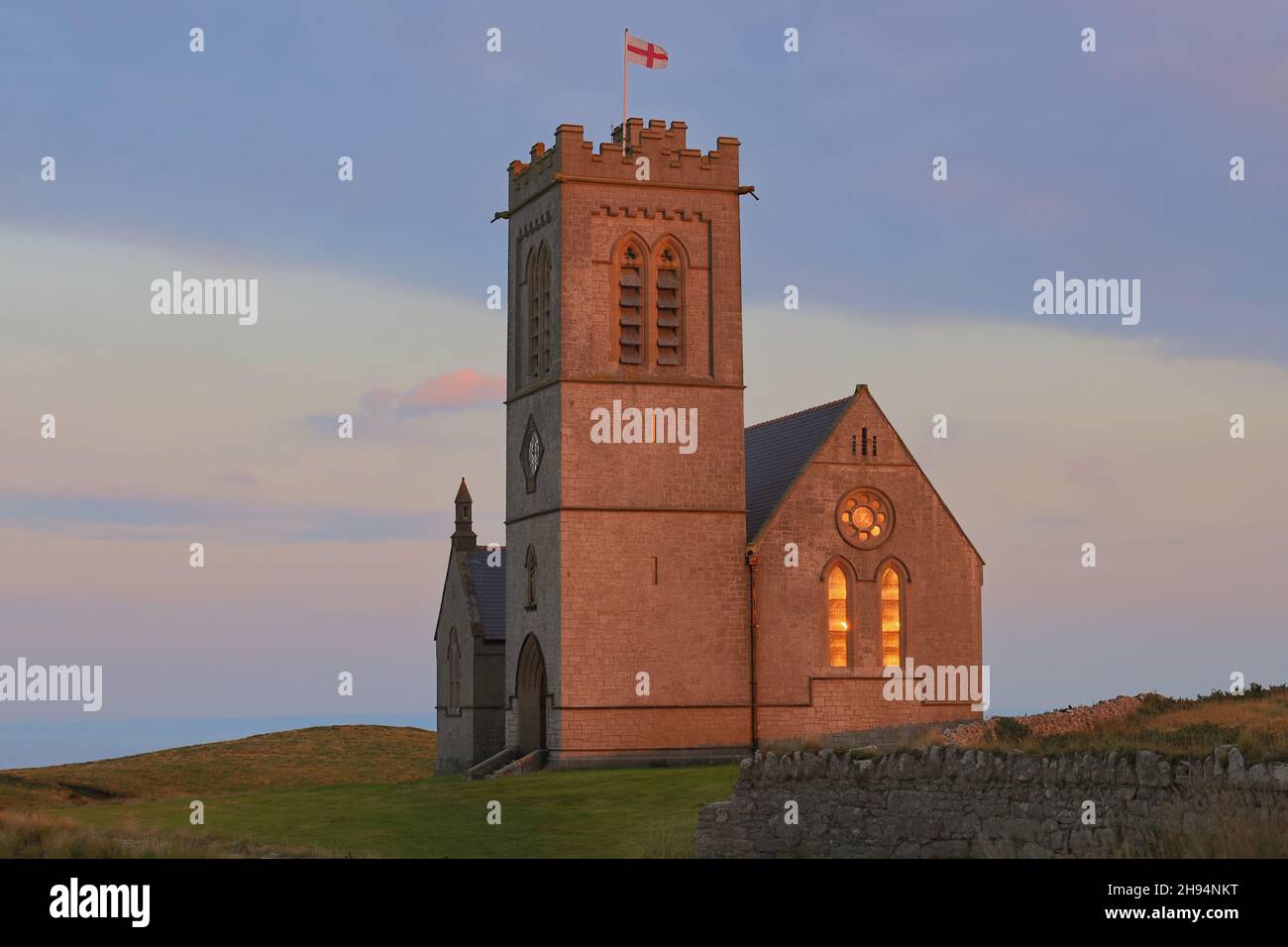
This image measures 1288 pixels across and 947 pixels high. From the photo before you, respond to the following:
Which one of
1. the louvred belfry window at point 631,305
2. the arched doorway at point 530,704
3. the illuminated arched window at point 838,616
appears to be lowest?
the arched doorway at point 530,704

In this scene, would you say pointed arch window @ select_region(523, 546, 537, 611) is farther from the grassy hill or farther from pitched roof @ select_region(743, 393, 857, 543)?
pitched roof @ select_region(743, 393, 857, 543)

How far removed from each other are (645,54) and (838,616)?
Result: 16903 mm

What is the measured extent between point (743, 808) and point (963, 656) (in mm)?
24508

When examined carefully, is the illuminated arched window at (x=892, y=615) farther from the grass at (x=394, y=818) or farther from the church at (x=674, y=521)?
the grass at (x=394, y=818)

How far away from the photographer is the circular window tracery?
161ft

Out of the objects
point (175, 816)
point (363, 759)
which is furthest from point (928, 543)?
point (363, 759)

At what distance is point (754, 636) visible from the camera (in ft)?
157

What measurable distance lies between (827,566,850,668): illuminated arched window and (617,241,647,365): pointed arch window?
8.47m

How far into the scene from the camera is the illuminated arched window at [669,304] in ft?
159

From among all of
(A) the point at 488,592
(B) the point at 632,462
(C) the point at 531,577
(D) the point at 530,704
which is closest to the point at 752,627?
(B) the point at 632,462

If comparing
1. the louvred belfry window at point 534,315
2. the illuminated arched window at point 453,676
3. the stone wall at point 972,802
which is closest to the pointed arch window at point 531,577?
the louvred belfry window at point 534,315

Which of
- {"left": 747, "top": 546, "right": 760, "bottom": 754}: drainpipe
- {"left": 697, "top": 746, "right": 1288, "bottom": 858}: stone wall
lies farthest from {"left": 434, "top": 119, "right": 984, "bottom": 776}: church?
{"left": 697, "top": 746, "right": 1288, "bottom": 858}: stone wall

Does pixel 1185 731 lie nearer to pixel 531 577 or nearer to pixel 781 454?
pixel 531 577

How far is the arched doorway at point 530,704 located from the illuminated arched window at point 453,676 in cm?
774
